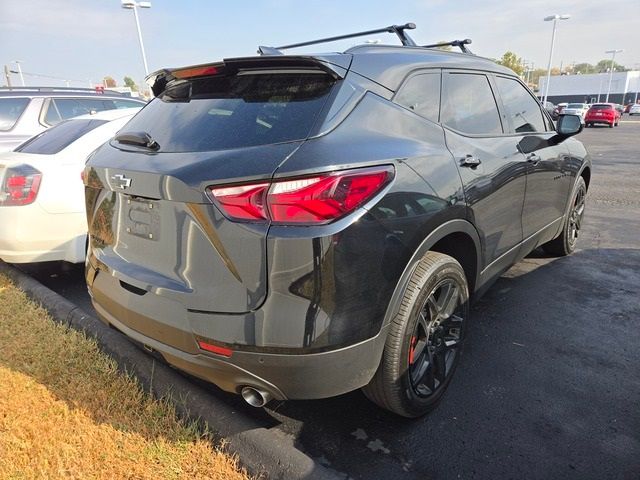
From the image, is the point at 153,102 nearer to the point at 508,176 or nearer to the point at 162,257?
the point at 162,257

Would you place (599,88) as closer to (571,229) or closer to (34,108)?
(571,229)

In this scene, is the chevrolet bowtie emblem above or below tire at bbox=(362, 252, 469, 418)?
above

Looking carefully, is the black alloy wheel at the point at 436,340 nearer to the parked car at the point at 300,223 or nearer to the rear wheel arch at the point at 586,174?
the parked car at the point at 300,223

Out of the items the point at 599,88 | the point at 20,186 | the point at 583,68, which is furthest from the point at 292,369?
the point at 583,68

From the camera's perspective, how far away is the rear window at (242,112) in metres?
1.93

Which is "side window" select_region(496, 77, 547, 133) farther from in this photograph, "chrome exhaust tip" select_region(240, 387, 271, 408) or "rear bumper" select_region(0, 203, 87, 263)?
"rear bumper" select_region(0, 203, 87, 263)

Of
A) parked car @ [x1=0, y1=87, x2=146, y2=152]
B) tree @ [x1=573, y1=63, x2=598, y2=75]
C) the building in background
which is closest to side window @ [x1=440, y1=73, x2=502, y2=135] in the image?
parked car @ [x1=0, y1=87, x2=146, y2=152]

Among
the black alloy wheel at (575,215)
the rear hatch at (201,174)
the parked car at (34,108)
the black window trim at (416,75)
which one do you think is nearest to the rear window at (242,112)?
the rear hatch at (201,174)

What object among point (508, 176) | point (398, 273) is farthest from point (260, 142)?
point (508, 176)

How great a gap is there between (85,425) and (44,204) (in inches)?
87.4

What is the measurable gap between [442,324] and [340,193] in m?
1.17

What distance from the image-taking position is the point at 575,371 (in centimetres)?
282

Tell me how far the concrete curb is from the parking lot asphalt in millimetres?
199

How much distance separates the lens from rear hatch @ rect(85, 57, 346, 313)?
1779mm
